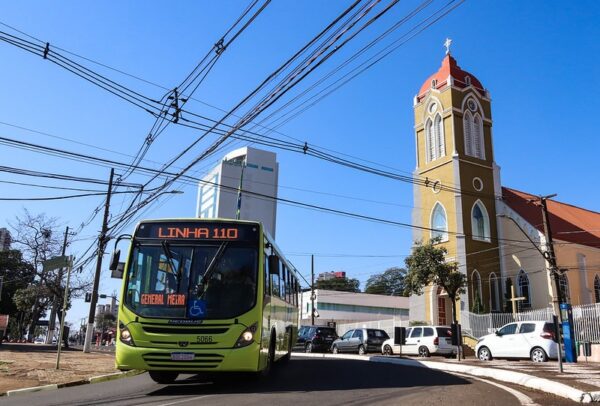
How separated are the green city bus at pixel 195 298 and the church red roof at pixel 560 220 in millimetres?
33805

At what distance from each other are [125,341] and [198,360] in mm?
1386

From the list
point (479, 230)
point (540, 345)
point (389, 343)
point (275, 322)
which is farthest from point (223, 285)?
point (479, 230)

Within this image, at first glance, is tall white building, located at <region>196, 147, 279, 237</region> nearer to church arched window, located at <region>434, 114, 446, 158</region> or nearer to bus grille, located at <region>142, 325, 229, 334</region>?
church arched window, located at <region>434, 114, 446, 158</region>

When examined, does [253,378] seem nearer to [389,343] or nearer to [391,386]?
[391,386]

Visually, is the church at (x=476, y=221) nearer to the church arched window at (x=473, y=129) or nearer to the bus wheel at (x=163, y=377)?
the church arched window at (x=473, y=129)

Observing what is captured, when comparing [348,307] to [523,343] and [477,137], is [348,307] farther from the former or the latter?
[523,343]

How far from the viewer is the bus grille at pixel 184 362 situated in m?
9.16

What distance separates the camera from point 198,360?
30.1ft

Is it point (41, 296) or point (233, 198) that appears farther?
point (233, 198)

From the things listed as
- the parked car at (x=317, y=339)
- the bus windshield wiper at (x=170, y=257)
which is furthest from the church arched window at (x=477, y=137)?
the bus windshield wiper at (x=170, y=257)

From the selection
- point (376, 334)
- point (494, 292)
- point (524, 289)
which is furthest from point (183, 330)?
point (524, 289)

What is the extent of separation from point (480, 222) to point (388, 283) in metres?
63.8

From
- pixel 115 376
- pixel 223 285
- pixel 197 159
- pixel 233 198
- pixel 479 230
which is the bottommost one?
pixel 115 376

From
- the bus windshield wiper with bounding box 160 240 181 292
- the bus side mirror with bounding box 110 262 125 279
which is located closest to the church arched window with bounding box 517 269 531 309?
the bus windshield wiper with bounding box 160 240 181 292
